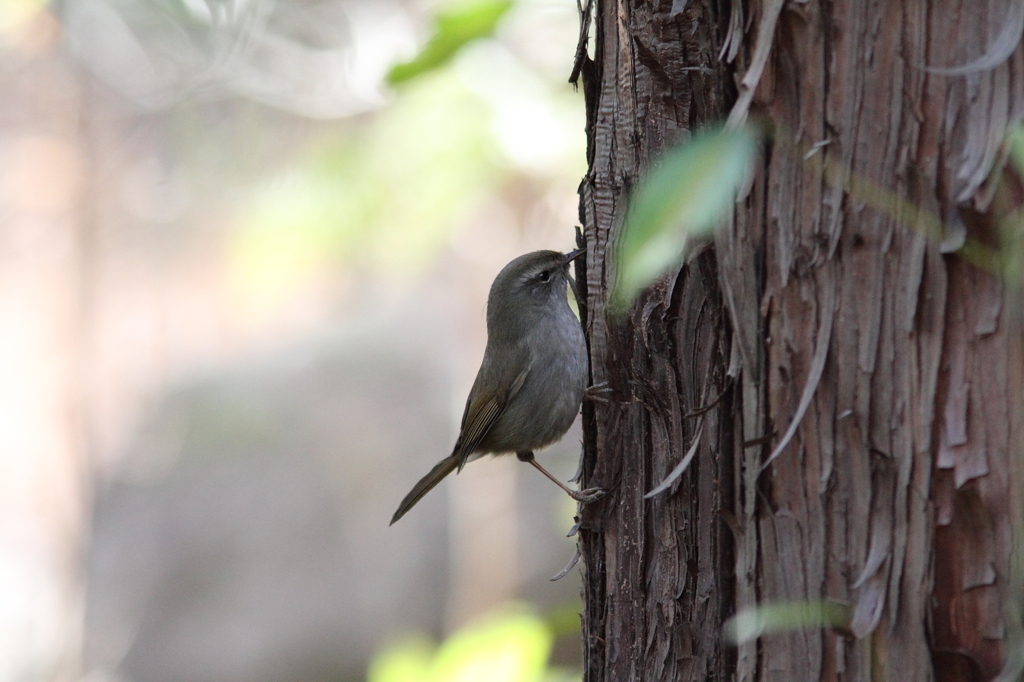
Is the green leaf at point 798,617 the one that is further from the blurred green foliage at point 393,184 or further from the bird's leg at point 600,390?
the blurred green foliage at point 393,184

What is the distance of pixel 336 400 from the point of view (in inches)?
448

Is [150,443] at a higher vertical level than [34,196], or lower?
lower

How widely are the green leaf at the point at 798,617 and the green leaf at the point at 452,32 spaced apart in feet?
5.16

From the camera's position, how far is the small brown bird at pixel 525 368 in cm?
405

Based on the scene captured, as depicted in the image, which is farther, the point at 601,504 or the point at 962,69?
the point at 601,504

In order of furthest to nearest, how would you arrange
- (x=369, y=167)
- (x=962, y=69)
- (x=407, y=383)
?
1. (x=407, y=383)
2. (x=369, y=167)
3. (x=962, y=69)

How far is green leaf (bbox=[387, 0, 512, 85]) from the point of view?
2217mm

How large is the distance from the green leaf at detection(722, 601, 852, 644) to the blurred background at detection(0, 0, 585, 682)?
541 cm

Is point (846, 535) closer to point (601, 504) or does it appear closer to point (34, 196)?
point (601, 504)

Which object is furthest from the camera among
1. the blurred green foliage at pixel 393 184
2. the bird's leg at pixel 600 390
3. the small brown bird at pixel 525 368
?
the blurred green foliage at pixel 393 184

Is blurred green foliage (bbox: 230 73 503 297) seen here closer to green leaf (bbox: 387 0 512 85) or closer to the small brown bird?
the small brown bird

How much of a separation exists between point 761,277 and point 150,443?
36.8ft

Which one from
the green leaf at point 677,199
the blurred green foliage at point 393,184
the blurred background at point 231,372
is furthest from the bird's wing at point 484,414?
the green leaf at point 677,199

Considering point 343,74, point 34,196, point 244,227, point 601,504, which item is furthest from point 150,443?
point 601,504
